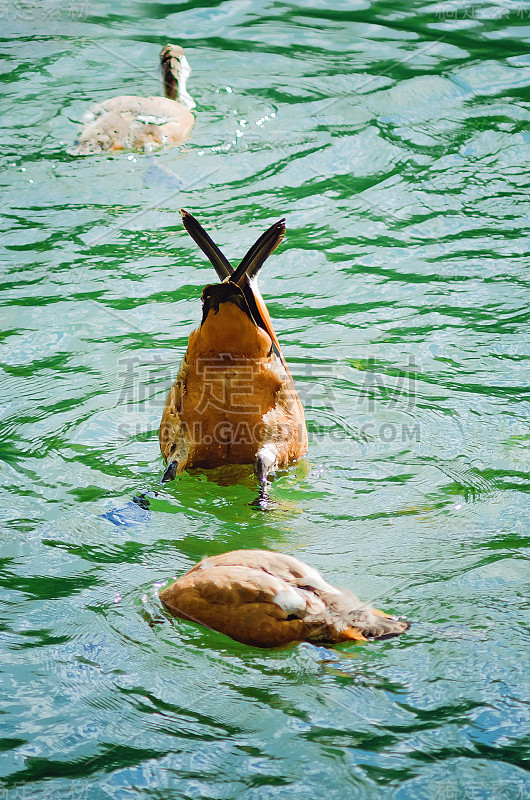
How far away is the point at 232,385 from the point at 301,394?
1.21 meters

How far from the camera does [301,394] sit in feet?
20.1

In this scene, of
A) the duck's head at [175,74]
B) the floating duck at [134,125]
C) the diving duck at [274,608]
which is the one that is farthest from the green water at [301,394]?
the duck's head at [175,74]

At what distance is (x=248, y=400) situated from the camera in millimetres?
5016

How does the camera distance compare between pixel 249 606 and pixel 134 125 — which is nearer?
pixel 249 606

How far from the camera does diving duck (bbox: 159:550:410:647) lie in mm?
3750

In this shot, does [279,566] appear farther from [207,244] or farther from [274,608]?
[207,244]

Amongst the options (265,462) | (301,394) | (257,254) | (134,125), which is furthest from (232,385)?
(134,125)

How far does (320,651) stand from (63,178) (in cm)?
621

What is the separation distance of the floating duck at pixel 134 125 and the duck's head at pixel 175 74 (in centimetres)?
15

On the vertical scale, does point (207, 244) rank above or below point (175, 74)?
below

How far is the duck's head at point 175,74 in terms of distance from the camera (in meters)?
10.1

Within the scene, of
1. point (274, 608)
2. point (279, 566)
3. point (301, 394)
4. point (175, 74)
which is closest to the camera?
point (274, 608)

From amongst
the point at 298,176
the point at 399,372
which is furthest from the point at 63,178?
the point at 399,372

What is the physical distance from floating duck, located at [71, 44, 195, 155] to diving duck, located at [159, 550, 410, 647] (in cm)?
617
